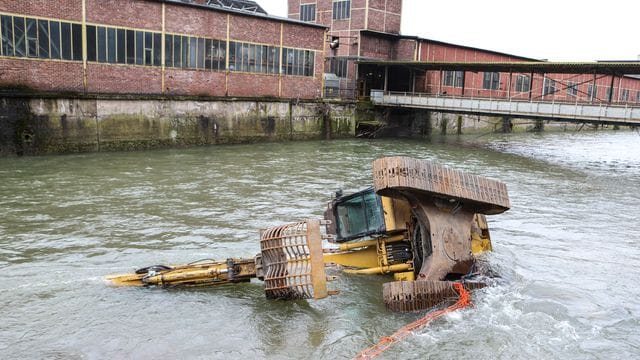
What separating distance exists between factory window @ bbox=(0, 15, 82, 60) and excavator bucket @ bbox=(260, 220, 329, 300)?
18.1 meters

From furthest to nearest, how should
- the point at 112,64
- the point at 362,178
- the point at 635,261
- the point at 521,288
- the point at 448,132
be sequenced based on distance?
1. the point at 448,132
2. the point at 112,64
3. the point at 362,178
4. the point at 635,261
5. the point at 521,288

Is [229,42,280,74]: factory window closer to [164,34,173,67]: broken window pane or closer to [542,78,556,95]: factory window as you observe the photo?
[164,34,173,67]: broken window pane

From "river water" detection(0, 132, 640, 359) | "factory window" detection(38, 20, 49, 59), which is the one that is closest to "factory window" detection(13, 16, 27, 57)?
"factory window" detection(38, 20, 49, 59)

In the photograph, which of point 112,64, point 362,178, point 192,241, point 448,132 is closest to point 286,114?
point 112,64

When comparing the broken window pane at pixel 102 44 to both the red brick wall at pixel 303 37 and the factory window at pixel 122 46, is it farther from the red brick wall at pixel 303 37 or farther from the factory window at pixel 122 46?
the red brick wall at pixel 303 37

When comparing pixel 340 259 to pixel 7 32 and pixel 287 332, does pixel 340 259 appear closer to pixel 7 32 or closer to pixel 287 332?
pixel 287 332

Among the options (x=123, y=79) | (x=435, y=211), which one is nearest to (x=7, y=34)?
(x=123, y=79)

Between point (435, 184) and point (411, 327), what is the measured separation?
1.75m

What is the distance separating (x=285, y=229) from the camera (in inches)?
261

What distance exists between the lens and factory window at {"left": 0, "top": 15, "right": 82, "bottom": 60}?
20.1m

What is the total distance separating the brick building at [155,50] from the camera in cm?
2075

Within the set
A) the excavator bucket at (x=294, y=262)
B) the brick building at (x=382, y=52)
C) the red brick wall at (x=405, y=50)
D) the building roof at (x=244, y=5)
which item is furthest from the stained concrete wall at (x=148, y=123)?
the excavator bucket at (x=294, y=262)

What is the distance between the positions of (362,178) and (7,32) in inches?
556

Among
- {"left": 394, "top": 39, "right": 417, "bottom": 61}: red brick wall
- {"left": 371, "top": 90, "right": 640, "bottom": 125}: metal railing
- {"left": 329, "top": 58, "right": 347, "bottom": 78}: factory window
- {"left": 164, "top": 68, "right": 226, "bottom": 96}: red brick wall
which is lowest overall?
{"left": 371, "top": 90, "right": 640, "bottom": 125}: metal railing
